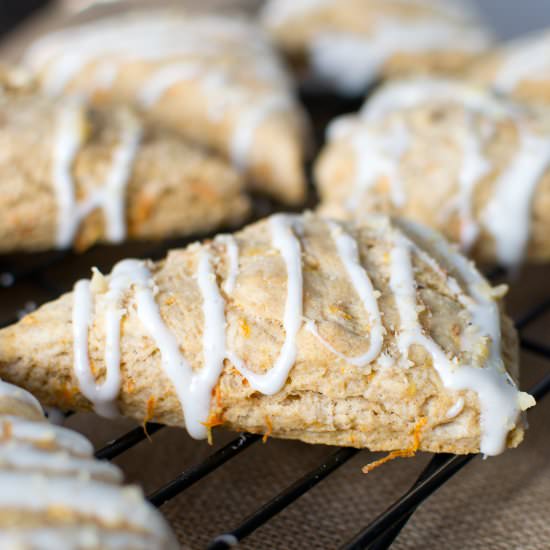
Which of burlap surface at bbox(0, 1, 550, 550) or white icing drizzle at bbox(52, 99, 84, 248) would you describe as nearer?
burlap surface at bbox(0, 1, 550, 550)

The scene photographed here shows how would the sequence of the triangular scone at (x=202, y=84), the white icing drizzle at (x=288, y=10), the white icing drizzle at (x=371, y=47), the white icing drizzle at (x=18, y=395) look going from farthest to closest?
the white icing drizzle at (x=288, y=10), the white icing drizzle at (x=371, y=47), the triangular scone at (x=202, y=84), the white icing drizzle at (x=18, y=395)

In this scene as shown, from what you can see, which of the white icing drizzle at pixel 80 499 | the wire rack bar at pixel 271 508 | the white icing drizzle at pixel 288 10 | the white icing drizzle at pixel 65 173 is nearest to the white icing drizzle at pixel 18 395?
the white icing drizzle at pixel 80 499

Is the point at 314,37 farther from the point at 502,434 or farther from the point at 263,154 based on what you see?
the point at 502,434

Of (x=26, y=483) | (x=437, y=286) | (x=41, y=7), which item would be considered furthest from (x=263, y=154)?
(x=41, y=7)

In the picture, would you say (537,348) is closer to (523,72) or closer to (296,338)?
→ (296,338)

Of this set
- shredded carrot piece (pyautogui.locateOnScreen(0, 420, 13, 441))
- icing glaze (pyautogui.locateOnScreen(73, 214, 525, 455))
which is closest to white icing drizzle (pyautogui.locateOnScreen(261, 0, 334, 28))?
icing glaze (pyautogui.locateOnScreen(73, 214, 525, 455))

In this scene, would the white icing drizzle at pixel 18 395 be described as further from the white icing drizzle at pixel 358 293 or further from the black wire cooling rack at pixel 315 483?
the white icing drizzle at pixel 358 293

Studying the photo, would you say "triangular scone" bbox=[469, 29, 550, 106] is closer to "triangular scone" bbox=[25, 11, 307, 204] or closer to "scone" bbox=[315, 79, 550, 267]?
"scone" bbox=[315, 79, 550, 267]
